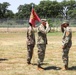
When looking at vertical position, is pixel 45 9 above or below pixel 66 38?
above

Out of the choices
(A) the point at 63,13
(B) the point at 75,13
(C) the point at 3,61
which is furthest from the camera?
(A) the point at 63,13

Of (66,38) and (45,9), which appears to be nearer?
(66,38)

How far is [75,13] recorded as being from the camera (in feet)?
317

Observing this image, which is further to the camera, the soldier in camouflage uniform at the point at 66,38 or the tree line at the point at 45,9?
the tree line at the point at 45,9

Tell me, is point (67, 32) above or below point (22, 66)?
above

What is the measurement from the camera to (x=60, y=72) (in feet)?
36.8

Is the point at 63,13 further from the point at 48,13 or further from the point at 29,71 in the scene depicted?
the point at 29,71

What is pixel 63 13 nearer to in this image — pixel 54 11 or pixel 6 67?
pixel 54 11

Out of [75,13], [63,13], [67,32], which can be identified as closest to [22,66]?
[67,32]

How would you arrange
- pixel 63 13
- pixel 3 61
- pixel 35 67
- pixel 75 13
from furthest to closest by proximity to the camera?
pixel 63 13, pixel 75 13, pixel 3 61, pixel 35 67

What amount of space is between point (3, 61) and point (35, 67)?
2202 millimetres

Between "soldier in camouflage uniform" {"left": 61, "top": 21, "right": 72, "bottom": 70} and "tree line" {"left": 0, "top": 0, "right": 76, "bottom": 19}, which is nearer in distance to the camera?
"soldier in camouflage uniform" {"left": 61, "top": 21, "right": 72, "bottom": 70}

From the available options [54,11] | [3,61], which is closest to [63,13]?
[54,11]

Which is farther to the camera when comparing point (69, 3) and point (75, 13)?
point (69, 3)
